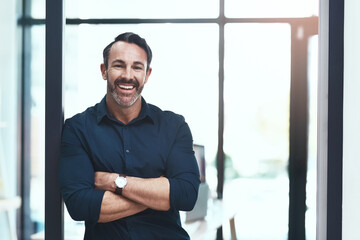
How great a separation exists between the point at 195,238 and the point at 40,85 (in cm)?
117

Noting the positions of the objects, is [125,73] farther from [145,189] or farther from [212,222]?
[212,222]

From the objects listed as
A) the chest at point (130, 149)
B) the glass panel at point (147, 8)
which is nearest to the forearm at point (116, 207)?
the chest at point (130, 149)

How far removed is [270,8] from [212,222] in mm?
1032

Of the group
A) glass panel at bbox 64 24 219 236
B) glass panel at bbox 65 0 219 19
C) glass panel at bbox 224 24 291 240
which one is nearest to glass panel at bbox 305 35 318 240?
glass panel at bbox 224 24 291 240

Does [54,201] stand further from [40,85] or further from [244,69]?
[244,69]

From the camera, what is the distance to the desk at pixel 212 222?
155 cm

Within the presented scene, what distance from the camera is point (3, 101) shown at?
206 cm

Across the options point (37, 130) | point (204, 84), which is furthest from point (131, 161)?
point (37, 130)

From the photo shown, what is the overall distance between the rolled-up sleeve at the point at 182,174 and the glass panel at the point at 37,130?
2.04 feet

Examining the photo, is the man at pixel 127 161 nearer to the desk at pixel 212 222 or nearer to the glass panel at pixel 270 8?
the desk at pixel 212 222

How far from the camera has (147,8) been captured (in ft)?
5.06

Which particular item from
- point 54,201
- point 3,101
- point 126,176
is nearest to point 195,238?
point 126,176
